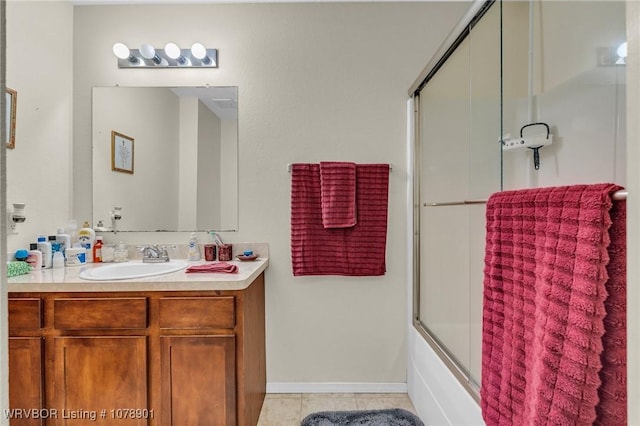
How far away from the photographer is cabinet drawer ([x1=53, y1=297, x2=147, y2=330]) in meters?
1.48

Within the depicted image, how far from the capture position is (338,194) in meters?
2.02

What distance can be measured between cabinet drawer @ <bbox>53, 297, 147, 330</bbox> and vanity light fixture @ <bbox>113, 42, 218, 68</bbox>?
1466 millimetres

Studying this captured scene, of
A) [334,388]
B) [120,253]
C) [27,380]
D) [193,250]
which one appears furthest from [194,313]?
[334,388]

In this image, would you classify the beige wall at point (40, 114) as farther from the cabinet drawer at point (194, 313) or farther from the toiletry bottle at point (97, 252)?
the cabinet drawer at point (194, 313)

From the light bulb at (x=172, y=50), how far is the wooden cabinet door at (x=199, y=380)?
165 cm

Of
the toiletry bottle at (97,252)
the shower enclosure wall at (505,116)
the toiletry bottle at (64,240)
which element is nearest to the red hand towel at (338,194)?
the shower enclosure wall at (505,116)

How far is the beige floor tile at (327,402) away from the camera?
76.2 inches

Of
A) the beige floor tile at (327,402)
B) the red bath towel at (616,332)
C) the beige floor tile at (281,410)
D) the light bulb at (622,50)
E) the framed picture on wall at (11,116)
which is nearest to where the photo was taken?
the red bath towel at (616,332)

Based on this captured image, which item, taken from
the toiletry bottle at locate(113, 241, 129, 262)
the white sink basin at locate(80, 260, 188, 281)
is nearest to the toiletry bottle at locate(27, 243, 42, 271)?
the white sink basin at locate(80, 260, 188, 281)

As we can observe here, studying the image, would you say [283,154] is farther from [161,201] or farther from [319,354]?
[319,354]

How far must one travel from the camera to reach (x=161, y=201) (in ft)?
7.01

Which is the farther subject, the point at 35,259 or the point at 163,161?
the point at 163,161

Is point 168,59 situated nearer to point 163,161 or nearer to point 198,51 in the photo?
point 198,51

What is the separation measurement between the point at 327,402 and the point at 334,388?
13 centimetres
